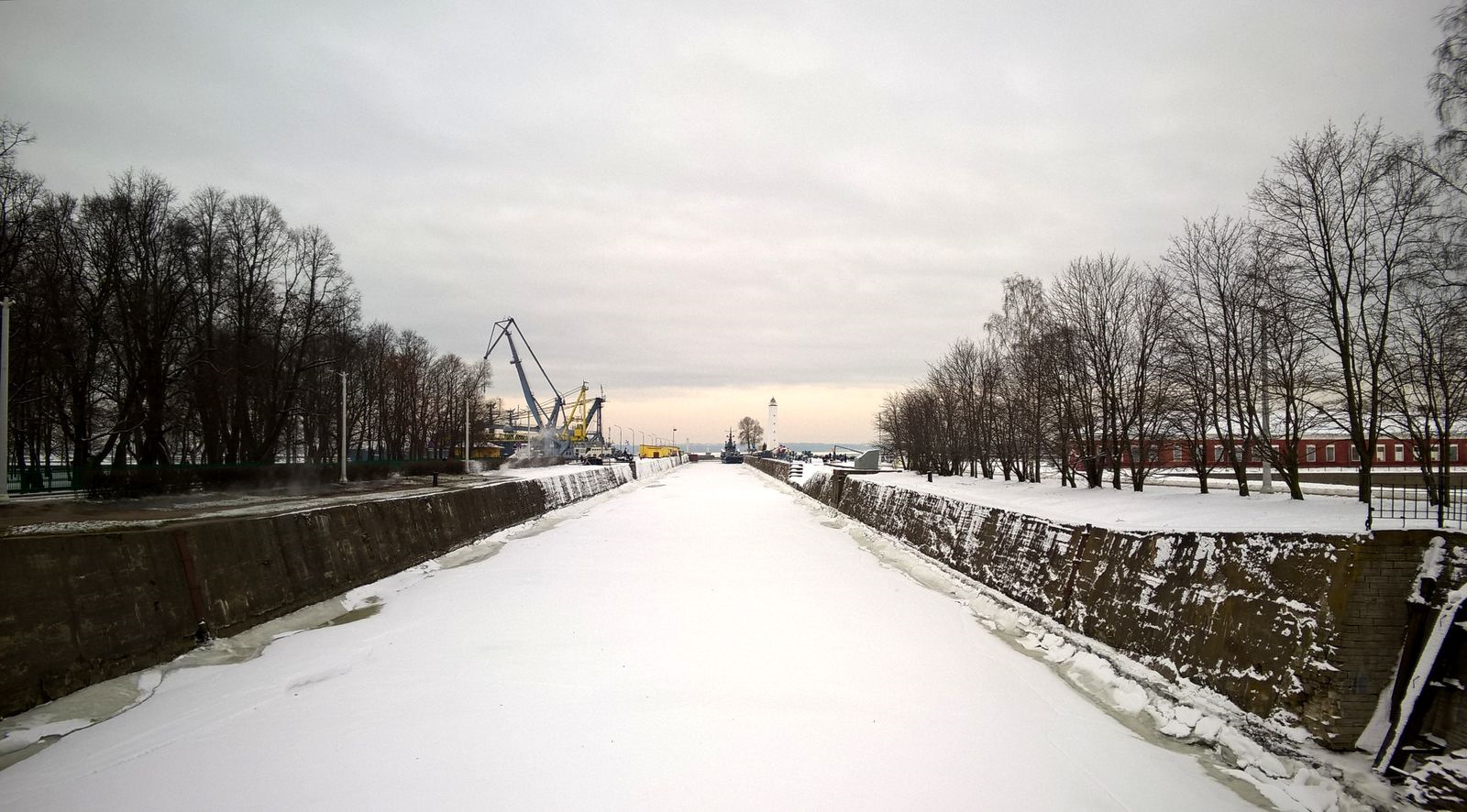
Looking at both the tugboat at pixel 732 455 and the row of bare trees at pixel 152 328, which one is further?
the tugboat at pixel 732 455

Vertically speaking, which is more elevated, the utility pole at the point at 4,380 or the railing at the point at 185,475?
the utility pole at the point at 4,380

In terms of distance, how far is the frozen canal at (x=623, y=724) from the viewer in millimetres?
5246

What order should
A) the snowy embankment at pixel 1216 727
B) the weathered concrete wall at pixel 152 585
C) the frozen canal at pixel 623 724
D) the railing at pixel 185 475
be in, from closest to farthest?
the snowy embankment at pixel 1216 727 → the frozen canal at pixel 623 724 → the weathered concrete wall at pixel 152 585 → the railing at pixel 185 475

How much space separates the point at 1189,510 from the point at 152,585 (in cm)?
1585

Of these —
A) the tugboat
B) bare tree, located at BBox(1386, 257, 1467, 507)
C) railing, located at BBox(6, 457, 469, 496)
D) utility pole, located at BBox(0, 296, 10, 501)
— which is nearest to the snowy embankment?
bare tree, located at BBox(1386, 257, 1467, 507)

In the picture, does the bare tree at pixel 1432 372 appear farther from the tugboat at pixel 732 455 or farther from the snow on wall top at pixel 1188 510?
the tugboat at pixel 732 455

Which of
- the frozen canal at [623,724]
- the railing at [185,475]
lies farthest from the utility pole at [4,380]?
the frozen canal at [623,724]

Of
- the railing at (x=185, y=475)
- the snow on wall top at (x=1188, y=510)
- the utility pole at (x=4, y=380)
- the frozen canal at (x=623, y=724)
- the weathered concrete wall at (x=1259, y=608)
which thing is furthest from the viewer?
the railing at (x=185, y=475)

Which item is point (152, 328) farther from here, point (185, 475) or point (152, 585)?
point (152, 585)

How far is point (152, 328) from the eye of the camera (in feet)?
111

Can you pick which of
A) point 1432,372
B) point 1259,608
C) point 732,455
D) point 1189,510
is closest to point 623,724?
point 1259,608

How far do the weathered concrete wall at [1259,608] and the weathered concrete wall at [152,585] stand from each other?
1038 cm

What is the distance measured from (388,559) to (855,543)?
Answer: 11.9 m

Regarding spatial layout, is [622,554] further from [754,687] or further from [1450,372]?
[1450,372]
